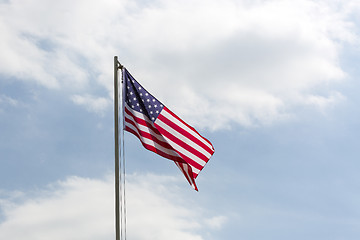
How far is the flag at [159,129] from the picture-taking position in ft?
57.4

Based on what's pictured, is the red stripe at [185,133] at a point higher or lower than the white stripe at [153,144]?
higher

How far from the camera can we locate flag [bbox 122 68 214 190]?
17.5 meters

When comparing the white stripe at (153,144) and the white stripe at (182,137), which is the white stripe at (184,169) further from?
the white stripe at (182,137)

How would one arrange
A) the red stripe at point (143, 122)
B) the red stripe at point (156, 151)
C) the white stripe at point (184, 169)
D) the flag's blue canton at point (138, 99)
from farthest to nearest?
the white stripe at point (184, 169)
the flag's blue canton at point (138, 99)
the red stripe at point (143, 122)
the red stripe at point (156, 151)

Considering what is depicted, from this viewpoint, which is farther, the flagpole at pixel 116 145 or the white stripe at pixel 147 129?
the white stripe at pixel 147 129

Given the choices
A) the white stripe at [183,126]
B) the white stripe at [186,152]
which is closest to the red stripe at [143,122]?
the white stripe at [186,152]

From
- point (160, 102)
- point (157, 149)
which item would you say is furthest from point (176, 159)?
point (160, 102)

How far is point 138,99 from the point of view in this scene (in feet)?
58.3

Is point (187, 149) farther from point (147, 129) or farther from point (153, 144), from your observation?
point (147, 129)

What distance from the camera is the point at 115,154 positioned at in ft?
53.0

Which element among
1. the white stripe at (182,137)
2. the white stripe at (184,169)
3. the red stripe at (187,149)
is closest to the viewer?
the red stripe at (187,149)

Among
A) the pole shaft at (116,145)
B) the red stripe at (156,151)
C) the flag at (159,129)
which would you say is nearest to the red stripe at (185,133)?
the flag at (159,129)

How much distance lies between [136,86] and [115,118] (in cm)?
180

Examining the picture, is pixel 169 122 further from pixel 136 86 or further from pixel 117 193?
pixel 117 193
